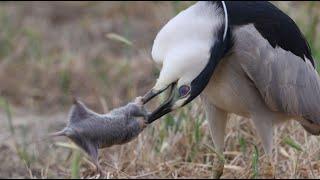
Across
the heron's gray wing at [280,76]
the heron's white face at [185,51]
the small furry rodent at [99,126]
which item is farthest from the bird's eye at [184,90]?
the heron's gray wing at [280,76]

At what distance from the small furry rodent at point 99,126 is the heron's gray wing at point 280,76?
53cm

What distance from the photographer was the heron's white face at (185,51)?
323 cm

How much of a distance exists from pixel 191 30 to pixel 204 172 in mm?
986

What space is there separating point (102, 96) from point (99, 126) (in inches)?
98.5

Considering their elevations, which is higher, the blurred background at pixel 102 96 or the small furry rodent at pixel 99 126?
the blurred background at pixel 102 96

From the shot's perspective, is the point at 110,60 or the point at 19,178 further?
the point at 110,60

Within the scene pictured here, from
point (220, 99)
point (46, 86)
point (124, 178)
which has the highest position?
point (46, 86)

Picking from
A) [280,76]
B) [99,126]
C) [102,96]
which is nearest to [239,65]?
[280,76]

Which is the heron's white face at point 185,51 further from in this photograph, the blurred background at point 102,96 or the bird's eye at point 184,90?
the blurred background at point 102,96

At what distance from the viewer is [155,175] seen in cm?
408

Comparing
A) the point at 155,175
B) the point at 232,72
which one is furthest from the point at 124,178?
the point at 232,72

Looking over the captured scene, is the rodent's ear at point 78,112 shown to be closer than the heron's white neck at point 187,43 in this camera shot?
Yes

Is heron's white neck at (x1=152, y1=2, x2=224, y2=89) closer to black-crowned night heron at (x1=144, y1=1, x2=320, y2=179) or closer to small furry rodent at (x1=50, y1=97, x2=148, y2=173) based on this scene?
black-crowned night heron at (x1=144, y1=1, x2=320, y2=179)

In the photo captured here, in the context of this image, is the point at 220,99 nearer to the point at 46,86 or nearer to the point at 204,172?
the point at 204,172
